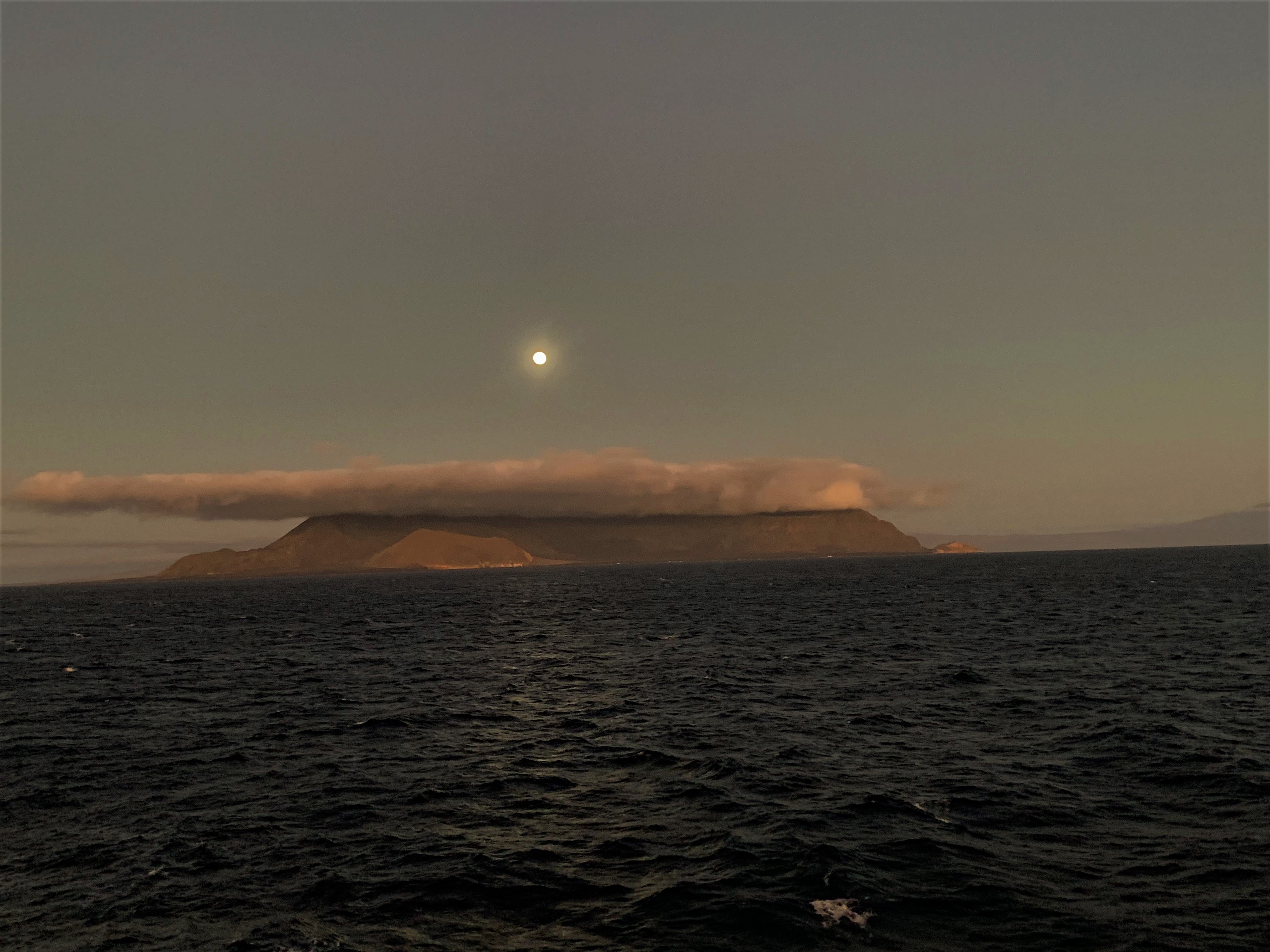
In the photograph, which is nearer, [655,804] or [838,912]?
[838,912]

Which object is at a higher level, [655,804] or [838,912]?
[838,912]

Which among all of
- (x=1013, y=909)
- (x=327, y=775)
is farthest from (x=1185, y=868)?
(x=327, y=775)

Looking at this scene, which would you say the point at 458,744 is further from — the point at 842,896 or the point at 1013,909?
the point at 1013,909

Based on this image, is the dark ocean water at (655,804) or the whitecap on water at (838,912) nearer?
the whitecap on water at (838,912)

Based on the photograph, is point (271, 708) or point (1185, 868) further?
point (271, 708)
